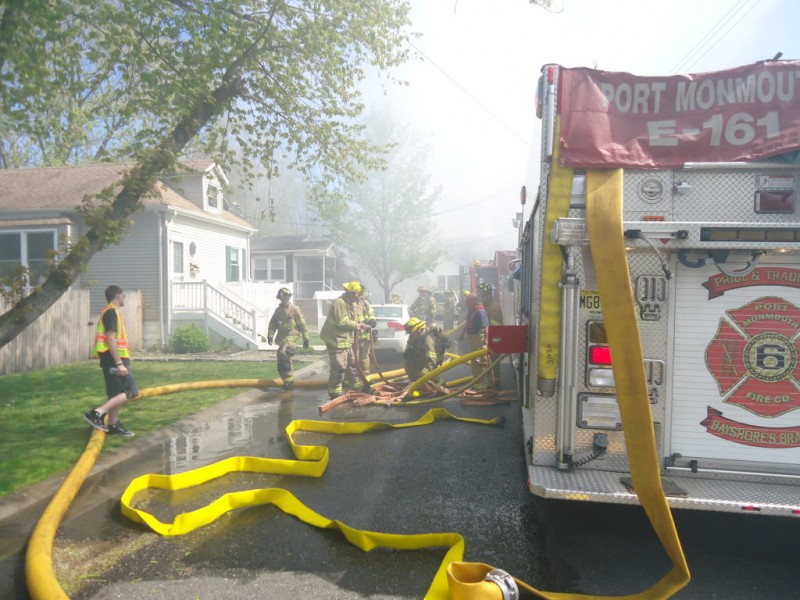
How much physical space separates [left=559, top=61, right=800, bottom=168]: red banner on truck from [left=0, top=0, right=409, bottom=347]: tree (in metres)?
5.72

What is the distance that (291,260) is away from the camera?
31.1 m

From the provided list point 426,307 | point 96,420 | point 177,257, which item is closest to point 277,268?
point 177,257

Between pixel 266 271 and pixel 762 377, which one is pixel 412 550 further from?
pixel 266 271

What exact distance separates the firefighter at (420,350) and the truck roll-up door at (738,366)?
5796 mm

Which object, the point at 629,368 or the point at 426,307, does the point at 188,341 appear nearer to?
the point at 426,307

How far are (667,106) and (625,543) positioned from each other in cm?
279

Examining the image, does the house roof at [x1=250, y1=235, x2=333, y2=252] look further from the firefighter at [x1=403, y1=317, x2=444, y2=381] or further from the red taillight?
the red taillight

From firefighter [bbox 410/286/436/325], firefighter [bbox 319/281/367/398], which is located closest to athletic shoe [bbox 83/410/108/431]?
firefighter [bbox 319/281/367/398]

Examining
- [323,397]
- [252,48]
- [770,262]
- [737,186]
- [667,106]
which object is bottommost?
[323,397]

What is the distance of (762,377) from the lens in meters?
3.50

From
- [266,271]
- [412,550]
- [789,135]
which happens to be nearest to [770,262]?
[789,135]

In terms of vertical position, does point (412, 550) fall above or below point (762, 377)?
below

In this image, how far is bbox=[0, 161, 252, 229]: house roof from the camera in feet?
55.7

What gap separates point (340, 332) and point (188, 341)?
798 cm
